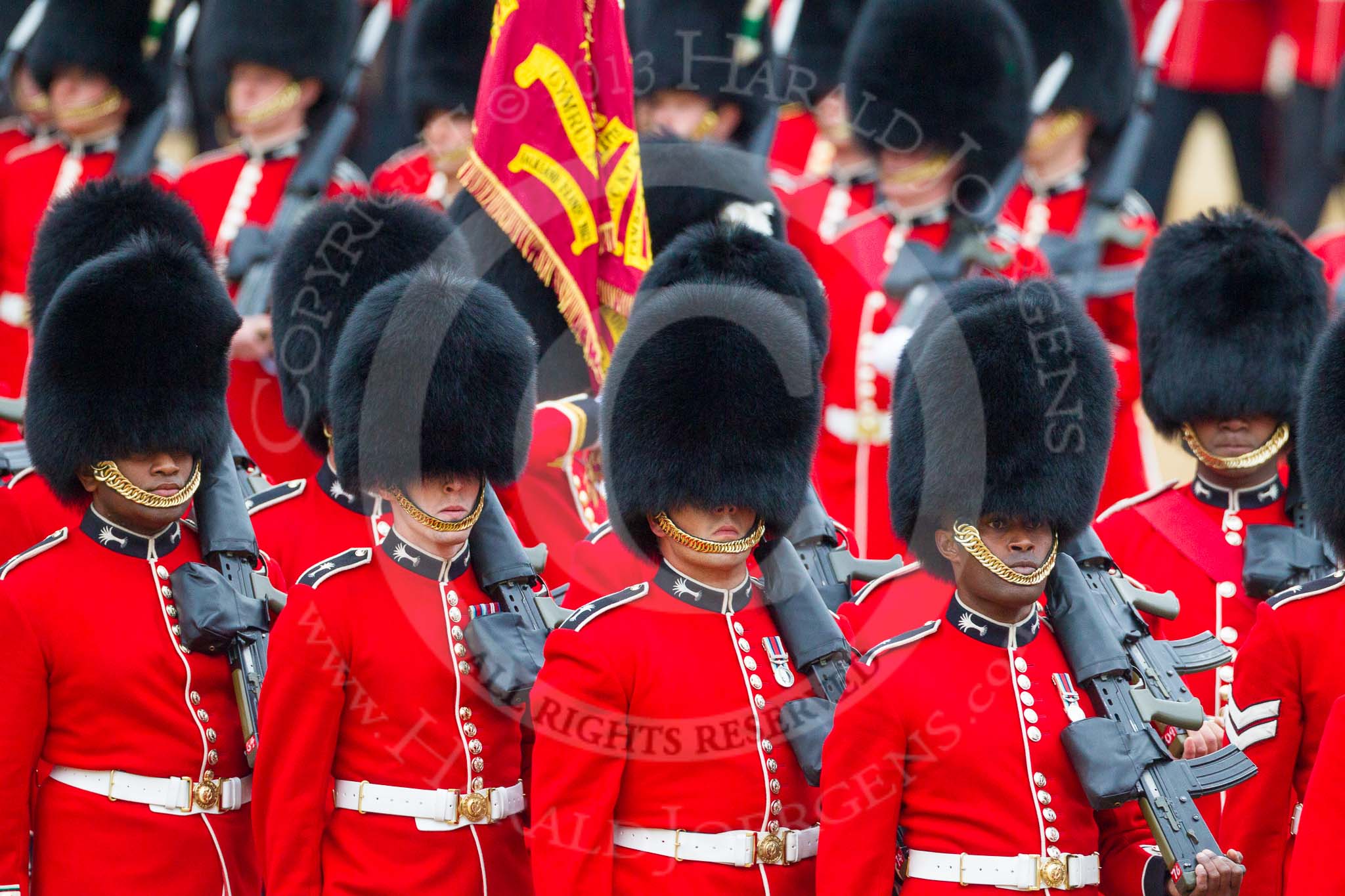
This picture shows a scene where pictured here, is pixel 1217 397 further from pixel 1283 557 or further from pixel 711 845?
pixel 711 845

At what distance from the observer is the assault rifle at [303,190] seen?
5.34m

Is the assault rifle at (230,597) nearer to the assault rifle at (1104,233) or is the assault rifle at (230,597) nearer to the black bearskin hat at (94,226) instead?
the black bearskin hat at (94,226)

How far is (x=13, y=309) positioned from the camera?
606 centimetres

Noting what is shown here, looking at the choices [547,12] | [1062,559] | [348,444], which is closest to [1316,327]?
[1062,559]

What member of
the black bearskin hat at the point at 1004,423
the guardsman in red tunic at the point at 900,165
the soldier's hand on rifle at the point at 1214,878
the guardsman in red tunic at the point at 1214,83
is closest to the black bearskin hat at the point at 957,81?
the guardsman in red tunic at the point at 900,165

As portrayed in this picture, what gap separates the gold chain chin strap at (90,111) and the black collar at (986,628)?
4.42m

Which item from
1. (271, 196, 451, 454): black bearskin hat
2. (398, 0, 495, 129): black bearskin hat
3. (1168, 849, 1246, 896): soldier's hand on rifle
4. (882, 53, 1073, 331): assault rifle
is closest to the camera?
(1168, 849, 1246, 896): soldier's hand on rifle

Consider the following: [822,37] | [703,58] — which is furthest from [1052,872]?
[822,37]

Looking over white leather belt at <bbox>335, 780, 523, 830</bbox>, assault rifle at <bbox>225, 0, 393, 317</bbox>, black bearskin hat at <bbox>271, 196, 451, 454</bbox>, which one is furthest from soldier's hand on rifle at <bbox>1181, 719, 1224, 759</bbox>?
assault rifle at <bbox>225, 0, 393, 317</bbox>

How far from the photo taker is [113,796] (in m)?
3.25

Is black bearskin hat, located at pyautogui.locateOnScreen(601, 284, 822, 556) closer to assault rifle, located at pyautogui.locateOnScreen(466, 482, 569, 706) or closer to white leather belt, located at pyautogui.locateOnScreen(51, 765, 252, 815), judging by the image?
assault rifle, located at pyautogui.locateOnScreen(466, 482, 569, 706)

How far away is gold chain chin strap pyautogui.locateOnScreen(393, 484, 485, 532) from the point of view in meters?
3.22

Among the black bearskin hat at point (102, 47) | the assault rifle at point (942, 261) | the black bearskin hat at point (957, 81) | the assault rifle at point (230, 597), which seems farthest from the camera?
the black bearskin hat at point (102, 47)

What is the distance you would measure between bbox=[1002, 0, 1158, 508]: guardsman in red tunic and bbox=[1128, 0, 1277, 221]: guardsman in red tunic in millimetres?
1531
